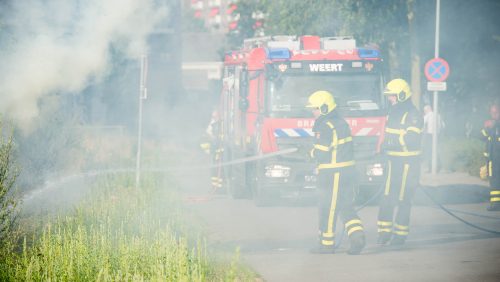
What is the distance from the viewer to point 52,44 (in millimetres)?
15508

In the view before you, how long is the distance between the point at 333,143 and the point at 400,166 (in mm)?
1284

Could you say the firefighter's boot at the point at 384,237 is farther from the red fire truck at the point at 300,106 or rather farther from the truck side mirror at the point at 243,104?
the truck side mirror at the point at 243,104

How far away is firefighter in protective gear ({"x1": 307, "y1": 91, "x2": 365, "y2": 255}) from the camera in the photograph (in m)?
11.8

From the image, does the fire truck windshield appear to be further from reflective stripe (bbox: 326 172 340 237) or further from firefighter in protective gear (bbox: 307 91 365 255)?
reflective stripe (bbox: 326 172 340 237)

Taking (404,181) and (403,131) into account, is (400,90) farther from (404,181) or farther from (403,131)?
(404,181)

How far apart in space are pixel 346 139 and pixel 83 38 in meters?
6.15

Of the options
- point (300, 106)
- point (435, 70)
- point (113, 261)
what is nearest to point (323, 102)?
point (113, 261)

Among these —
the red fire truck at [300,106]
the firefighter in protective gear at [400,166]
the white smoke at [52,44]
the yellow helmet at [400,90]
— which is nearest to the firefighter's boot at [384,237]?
the firefighter in protective gear at [400,166]

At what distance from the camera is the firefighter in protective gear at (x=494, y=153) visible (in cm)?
1661

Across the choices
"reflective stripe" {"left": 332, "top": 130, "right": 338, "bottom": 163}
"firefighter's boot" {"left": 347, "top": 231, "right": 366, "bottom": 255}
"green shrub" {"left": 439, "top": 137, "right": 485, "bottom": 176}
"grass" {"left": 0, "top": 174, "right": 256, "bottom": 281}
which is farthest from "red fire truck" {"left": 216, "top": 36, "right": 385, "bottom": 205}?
"green shrub" {"left": 439, "top": 137, "right": 485, "bottom": 176}

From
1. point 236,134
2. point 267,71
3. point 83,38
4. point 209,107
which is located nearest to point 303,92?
point 267,71

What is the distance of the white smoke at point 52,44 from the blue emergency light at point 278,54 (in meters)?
2.46

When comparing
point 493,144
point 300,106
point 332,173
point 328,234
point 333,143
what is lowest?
point 328,234

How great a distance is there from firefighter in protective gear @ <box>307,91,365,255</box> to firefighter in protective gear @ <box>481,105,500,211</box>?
5.56 metres
